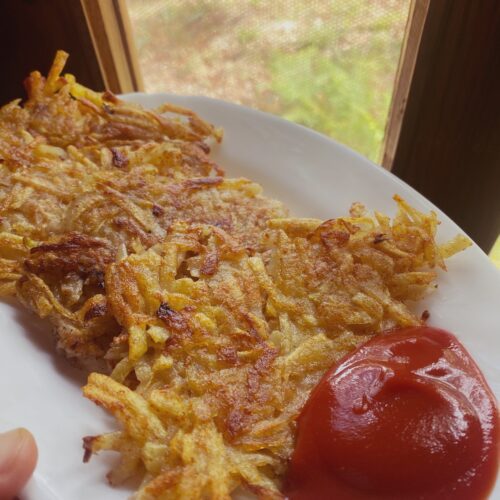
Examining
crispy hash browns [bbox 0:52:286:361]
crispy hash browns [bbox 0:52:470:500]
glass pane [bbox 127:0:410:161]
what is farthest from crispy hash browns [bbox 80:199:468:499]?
glass pane [bbox 127:0:410:161]

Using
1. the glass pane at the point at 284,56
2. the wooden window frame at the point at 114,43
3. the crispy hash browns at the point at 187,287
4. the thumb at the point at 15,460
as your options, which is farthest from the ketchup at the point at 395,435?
the wooden window frame at the point at 114,43

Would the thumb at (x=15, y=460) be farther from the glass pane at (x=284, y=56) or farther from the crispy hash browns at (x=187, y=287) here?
the glass pane at (x=284, y=56)

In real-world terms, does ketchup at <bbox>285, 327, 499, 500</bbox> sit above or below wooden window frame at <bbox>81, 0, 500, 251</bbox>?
below

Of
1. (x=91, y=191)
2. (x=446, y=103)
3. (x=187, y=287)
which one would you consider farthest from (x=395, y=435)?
(x=446, y=103)

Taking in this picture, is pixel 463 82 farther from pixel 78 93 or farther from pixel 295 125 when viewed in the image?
pixel 78 93

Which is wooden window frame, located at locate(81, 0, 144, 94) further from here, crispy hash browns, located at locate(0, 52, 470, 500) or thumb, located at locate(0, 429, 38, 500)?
thumb, located at locate(0, 429, 38, 500)

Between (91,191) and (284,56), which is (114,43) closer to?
(284,56)

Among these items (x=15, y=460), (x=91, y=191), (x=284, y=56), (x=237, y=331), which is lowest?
(x=15, y=460)
